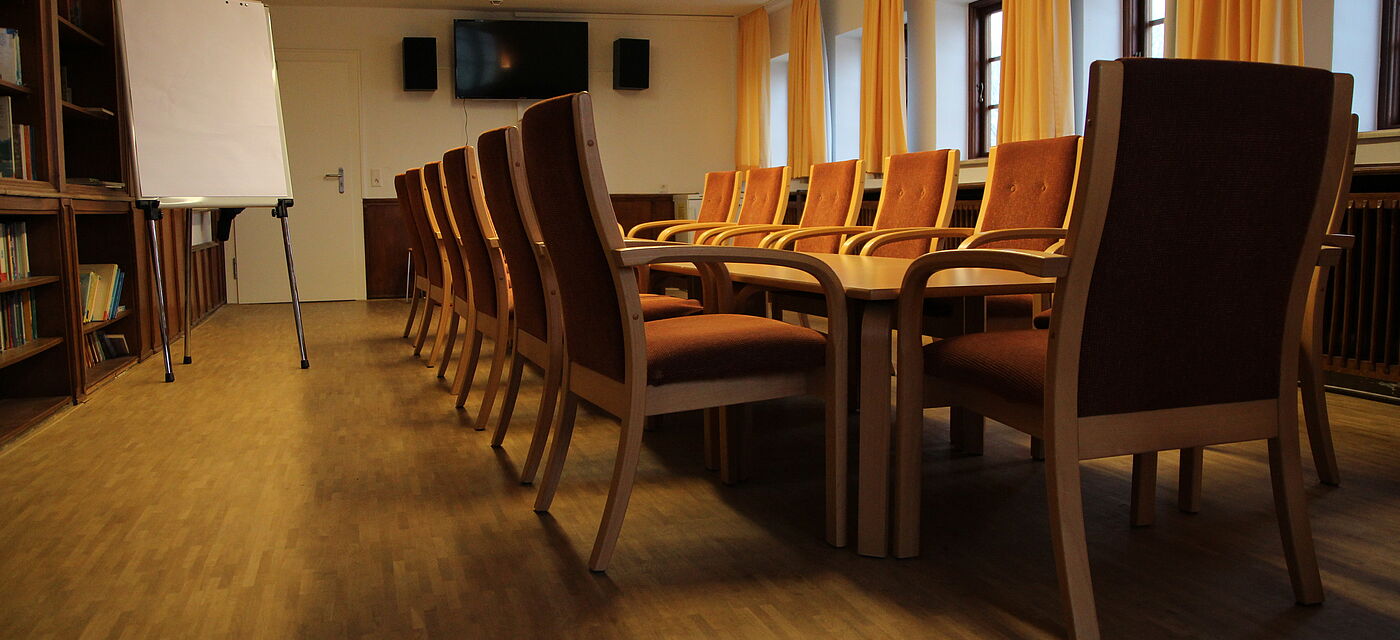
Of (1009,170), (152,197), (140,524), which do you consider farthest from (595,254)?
(152,197)

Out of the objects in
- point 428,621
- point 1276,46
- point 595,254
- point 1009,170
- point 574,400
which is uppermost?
point 1276,46

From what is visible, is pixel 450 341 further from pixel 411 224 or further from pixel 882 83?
pixel 882 83

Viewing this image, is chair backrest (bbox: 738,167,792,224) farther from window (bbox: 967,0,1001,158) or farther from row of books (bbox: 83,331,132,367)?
row of books (bbox: 83,331,132,367)

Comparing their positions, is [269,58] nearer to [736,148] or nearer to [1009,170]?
[1009,170]

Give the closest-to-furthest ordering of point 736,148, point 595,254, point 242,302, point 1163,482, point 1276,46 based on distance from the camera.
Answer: point 595,254
point 1163,482
point 1276,46
point 242,302
point 736,148

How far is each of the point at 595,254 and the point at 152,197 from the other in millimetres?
3115

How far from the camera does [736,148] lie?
9250 millimetres

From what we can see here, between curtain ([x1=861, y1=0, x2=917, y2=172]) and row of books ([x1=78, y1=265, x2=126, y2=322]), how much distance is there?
4582 mm

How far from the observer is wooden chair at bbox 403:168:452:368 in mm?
4375

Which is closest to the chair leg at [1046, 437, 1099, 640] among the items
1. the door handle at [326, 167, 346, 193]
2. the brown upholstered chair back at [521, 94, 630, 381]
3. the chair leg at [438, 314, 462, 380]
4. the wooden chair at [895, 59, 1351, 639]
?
the wooden chair at [895, 59, 1351, 639]

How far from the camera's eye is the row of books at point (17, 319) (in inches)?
127

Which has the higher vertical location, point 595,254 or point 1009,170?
point 1009,170

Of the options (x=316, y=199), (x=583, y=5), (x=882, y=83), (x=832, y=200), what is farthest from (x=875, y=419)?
(x=316, y=199)

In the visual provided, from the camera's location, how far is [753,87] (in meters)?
8.85
